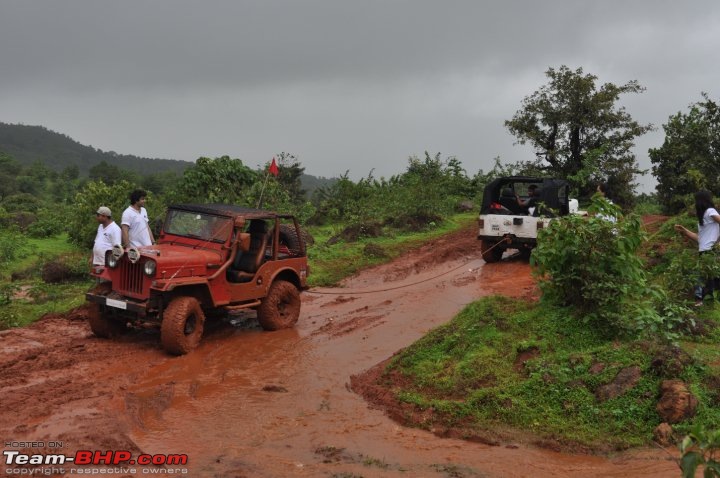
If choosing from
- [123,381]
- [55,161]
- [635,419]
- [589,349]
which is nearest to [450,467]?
[635,419]

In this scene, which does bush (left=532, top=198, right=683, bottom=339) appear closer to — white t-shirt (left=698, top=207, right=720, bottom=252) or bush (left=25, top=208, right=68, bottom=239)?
white t-shirt (left=698, top=207, right=720, bottom=252)

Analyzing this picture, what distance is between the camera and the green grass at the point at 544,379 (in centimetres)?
505

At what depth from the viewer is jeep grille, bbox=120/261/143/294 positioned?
24.4 ft

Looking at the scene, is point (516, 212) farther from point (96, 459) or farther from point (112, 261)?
point (96, 459)

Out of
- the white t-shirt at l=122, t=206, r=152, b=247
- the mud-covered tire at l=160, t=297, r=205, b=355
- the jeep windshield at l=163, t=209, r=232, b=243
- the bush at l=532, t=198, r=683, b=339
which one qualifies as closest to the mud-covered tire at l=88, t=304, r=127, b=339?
the mud-covered tire at l=160, t=297, r=205, b=355

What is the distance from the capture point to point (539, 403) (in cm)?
545

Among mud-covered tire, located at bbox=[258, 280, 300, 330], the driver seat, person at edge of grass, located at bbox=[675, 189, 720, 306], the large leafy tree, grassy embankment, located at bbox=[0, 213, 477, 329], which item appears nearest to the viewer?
person at edge of grass, located at bbox=[675, 189, 720, 306]

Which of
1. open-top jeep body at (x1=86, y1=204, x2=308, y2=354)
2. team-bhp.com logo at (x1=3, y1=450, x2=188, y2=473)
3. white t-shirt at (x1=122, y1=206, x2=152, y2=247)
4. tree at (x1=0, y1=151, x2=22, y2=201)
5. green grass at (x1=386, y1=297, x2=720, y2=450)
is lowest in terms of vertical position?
team-bhp.com logo at (x1=3, y1=450, x2=188, y2=473)

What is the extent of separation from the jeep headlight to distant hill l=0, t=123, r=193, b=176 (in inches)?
3020

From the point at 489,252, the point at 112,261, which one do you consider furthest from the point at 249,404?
the point at 489,252

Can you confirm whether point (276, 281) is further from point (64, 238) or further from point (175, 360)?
point (64, 238)

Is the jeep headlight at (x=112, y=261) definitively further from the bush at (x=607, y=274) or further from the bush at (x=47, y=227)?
the bush at (x=47, y=227)

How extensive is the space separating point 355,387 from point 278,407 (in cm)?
96

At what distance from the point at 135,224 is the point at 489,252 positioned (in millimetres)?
8015
